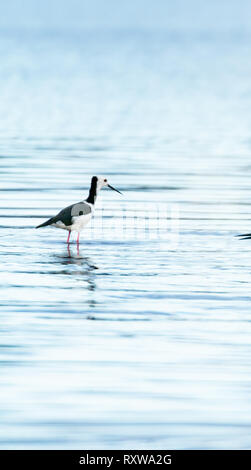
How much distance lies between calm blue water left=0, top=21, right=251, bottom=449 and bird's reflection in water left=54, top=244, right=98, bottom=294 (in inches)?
0.8

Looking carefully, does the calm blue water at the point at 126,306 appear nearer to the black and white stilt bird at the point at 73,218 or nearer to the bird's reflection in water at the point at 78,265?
the bird's reflection in water at the point at 78,265

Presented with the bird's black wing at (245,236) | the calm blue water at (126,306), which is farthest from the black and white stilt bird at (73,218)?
the bird's black wing at (245,236)

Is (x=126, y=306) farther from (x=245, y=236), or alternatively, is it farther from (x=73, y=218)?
(x=245, y=236)

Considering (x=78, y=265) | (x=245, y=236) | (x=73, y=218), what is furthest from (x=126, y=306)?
(x=245, y=236)

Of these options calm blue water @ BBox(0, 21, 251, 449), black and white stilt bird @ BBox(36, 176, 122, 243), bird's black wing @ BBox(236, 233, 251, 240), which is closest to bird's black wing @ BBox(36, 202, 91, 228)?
black and white stilt bird @ BBox(36, 176, 122, 243)

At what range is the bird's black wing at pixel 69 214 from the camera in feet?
60.8

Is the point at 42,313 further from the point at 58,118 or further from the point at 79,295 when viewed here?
the point at 58,118

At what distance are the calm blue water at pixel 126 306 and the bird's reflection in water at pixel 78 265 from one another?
0.02 meters

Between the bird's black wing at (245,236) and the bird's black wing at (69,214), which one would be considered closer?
the bird's black wing at (69,214)

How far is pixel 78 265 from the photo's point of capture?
671 inches

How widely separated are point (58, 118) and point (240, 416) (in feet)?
116

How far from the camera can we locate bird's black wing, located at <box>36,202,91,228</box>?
60.8 feet

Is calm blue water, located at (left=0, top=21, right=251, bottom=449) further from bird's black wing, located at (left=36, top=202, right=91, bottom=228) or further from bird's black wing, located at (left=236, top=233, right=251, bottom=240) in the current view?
bird's black wing, located at (left=36, top=202, right=91, bottom=228)

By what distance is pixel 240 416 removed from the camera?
11.0 meters
